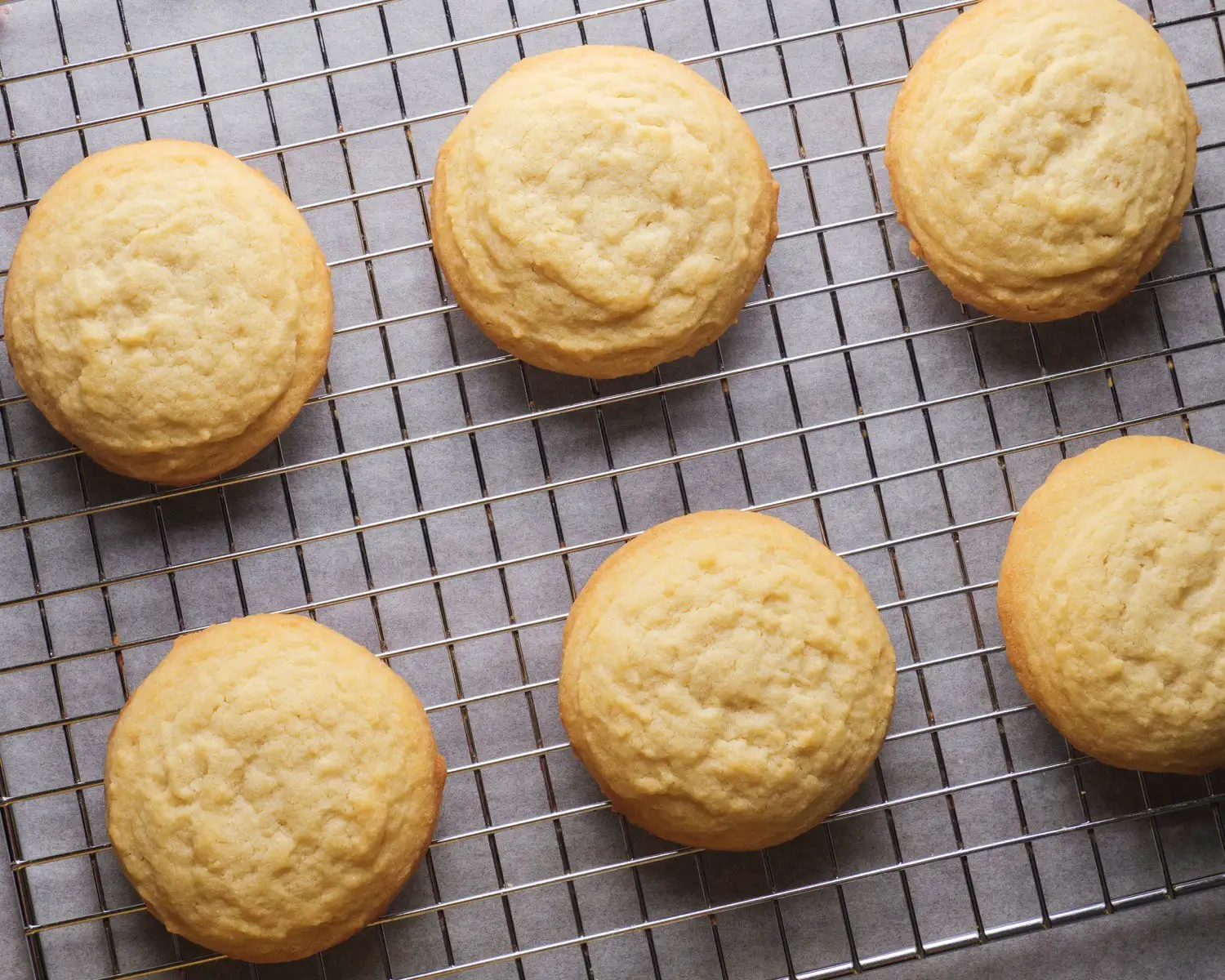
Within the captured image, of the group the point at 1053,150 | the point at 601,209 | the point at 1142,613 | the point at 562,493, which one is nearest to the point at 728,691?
the point at 562,493

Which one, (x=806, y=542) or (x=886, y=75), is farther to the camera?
(x=886, y=75)

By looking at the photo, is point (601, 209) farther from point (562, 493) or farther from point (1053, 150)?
point (1053, 150)

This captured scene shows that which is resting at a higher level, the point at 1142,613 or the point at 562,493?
the point at 562,493

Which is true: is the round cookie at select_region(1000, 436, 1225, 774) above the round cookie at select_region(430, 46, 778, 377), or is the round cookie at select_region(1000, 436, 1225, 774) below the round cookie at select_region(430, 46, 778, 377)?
below

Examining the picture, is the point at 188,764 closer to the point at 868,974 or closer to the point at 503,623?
the point at 503,623

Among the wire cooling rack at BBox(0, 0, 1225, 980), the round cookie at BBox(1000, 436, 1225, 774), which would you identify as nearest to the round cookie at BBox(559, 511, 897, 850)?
the wire cooling rack at BBox(0, 0, 1225, 980)

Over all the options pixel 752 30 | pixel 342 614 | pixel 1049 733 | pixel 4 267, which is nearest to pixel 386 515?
pixel 342 614

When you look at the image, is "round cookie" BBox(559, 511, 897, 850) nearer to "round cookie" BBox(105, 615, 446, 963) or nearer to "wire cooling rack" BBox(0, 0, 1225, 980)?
"wire cooling rack" BBox(0, 0, 1225, 980)
